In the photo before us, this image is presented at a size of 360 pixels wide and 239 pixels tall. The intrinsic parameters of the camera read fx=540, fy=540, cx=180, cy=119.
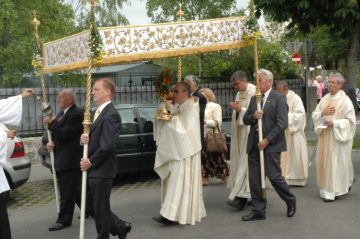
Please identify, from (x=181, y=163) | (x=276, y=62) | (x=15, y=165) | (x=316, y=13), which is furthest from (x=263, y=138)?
(x=276, y=62)

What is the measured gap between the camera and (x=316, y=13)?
38.8ft

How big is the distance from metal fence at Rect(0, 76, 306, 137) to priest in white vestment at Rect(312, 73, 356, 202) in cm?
610

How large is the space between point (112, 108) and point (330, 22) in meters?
7.98

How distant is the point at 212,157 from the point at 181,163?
2.94 m

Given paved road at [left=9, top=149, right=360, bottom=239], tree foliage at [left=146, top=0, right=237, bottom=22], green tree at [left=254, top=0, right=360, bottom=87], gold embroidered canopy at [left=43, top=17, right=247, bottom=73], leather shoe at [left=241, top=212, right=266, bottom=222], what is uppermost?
tree foliage at [left=146, top=0, right=237, bottom=22]

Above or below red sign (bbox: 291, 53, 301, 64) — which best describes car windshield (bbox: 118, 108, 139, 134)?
below

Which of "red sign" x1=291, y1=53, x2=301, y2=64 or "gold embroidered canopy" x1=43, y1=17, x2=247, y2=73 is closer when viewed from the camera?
"gold embroidered canopy" x1=43, y1=17, x2=247, y2=73

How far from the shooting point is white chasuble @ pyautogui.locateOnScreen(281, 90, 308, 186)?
8875 mm

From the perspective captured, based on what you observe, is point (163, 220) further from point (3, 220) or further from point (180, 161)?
point (3, 220)

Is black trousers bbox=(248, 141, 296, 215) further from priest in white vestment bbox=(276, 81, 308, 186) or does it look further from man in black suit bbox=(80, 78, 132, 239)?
priest in white vestment bbox=(276, 81, 308, 186)

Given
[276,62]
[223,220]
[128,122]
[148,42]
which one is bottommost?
[223,220]

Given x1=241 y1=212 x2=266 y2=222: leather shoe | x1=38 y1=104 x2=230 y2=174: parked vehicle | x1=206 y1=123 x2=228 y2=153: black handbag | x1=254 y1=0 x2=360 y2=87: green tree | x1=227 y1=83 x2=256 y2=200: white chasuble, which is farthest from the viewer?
x1=254 y1=0 x2=360 y2=87: green tree

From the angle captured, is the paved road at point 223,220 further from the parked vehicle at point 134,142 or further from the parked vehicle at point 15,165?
the parked vehicle at point 134,142

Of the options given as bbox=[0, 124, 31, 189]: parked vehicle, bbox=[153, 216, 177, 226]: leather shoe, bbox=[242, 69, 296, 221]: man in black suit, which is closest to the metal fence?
bbox=[0, 124, 31, 189]: parked vehicle
